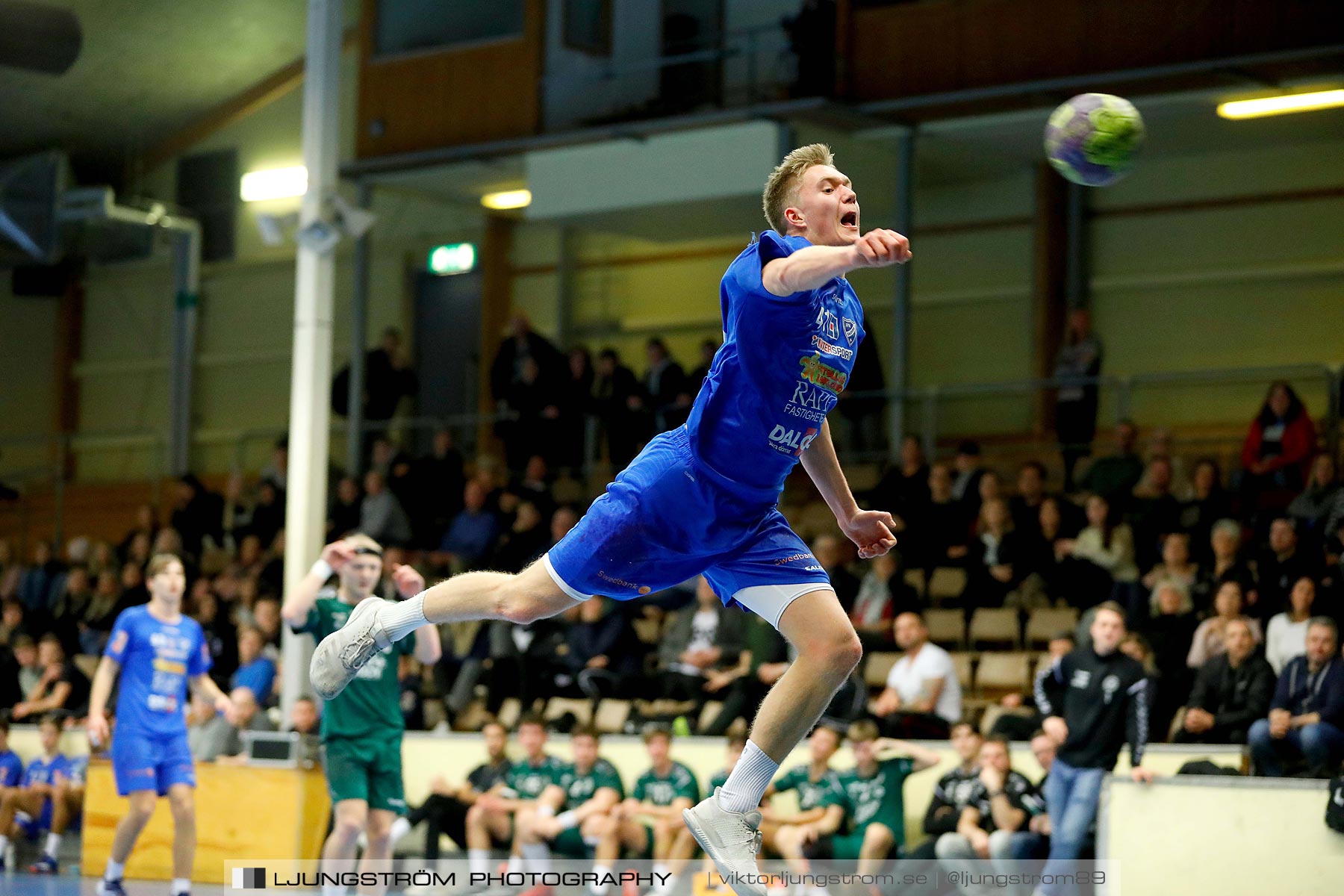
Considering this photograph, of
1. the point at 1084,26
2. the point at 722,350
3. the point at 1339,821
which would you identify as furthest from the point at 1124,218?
the point at 722,350

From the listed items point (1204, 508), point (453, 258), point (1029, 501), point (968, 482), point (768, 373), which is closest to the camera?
point (768, 373)

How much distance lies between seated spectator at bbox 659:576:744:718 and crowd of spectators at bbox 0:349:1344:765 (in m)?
0.02

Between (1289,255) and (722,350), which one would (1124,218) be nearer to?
(1289,255)

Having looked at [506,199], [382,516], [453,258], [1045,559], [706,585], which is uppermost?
[506,199]

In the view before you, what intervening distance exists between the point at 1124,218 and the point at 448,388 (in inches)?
374

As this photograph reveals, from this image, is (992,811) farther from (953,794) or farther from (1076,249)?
(1076,249)

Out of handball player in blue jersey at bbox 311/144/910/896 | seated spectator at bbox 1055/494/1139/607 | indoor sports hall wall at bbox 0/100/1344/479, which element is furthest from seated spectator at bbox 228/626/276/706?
handball player in blue jersey at bbox 311/144/910/896

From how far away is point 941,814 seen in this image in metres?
11.1

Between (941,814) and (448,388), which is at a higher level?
(448,388)

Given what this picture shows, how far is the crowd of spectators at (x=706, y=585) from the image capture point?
11961 millimetres

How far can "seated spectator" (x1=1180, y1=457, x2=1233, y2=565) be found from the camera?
13.3m

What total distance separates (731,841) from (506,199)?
1641 centimetres

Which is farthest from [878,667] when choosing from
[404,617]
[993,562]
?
[404,617]

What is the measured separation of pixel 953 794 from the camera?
11109 mm
